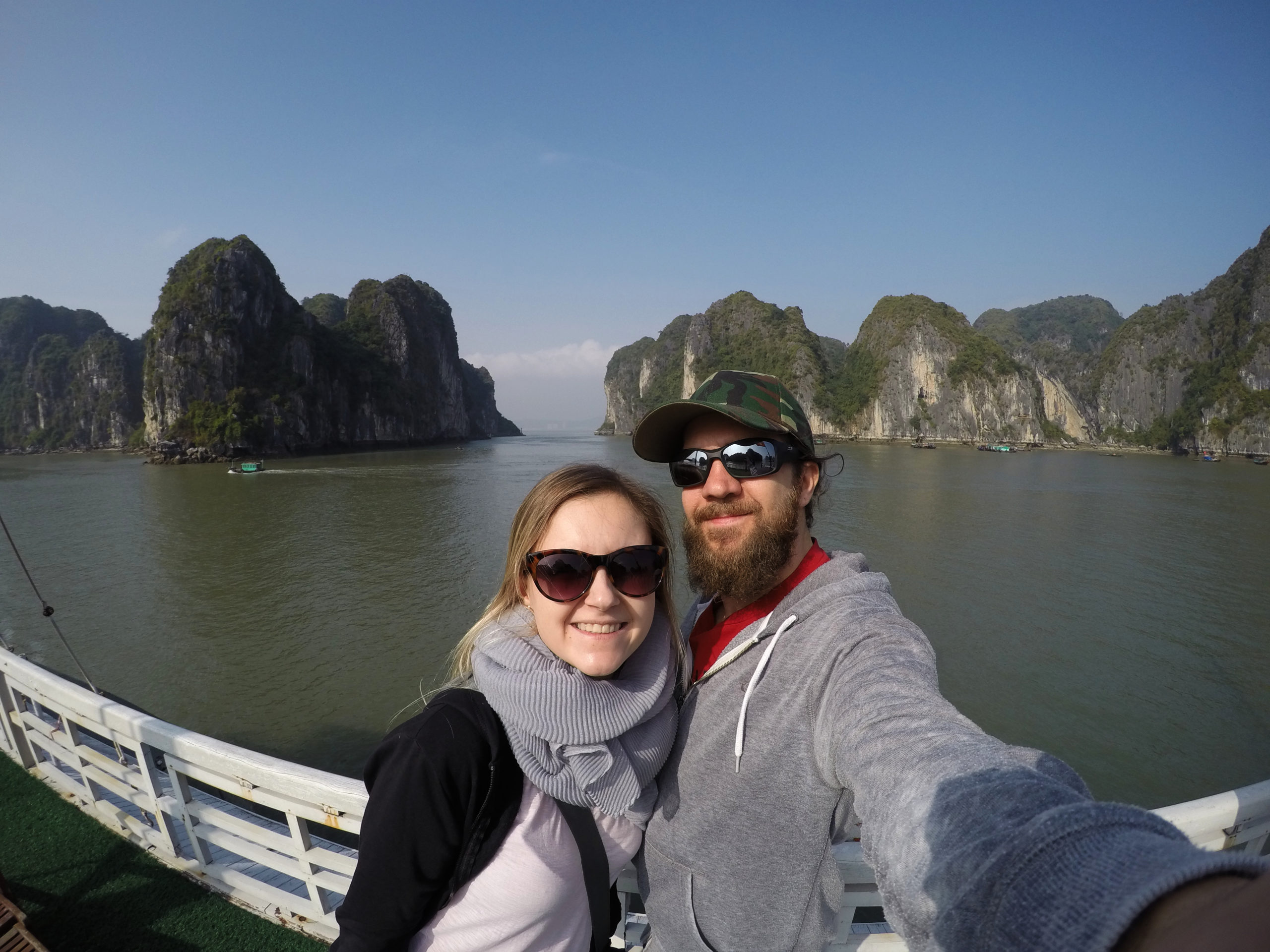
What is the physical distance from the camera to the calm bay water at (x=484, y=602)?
7379 mm

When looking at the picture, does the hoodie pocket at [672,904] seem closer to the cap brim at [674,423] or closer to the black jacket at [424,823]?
the black jacket at [424,823]

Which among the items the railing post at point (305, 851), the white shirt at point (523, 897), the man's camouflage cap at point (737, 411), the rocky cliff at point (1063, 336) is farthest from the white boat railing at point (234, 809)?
the rocky cliff at point (1063, 336)

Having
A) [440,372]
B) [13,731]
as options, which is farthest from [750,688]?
[440,372]

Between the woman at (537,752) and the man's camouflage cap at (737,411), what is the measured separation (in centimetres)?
41

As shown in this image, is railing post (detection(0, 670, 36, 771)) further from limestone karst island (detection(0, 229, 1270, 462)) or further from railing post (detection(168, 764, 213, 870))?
limestone karst island (detection(0, 229, 1270, 462))

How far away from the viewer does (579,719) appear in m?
1.13

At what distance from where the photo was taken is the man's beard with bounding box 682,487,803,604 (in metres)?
1.59

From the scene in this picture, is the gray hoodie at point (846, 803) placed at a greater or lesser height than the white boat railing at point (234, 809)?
greater

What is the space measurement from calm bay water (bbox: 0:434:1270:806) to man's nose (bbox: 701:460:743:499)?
274 centimetres

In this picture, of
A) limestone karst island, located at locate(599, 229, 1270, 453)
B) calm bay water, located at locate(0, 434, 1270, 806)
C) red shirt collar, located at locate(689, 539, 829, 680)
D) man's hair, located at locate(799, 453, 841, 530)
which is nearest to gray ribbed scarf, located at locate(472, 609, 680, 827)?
red shirt collar, located at locate(689, 539, 829, 680)

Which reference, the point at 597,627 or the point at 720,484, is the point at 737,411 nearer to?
the point at 720,484

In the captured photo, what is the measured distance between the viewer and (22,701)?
338cm

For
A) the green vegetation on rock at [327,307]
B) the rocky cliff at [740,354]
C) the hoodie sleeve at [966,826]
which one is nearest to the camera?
the hoodie sleeve at [966,826]

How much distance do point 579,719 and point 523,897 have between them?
0.32 meters
